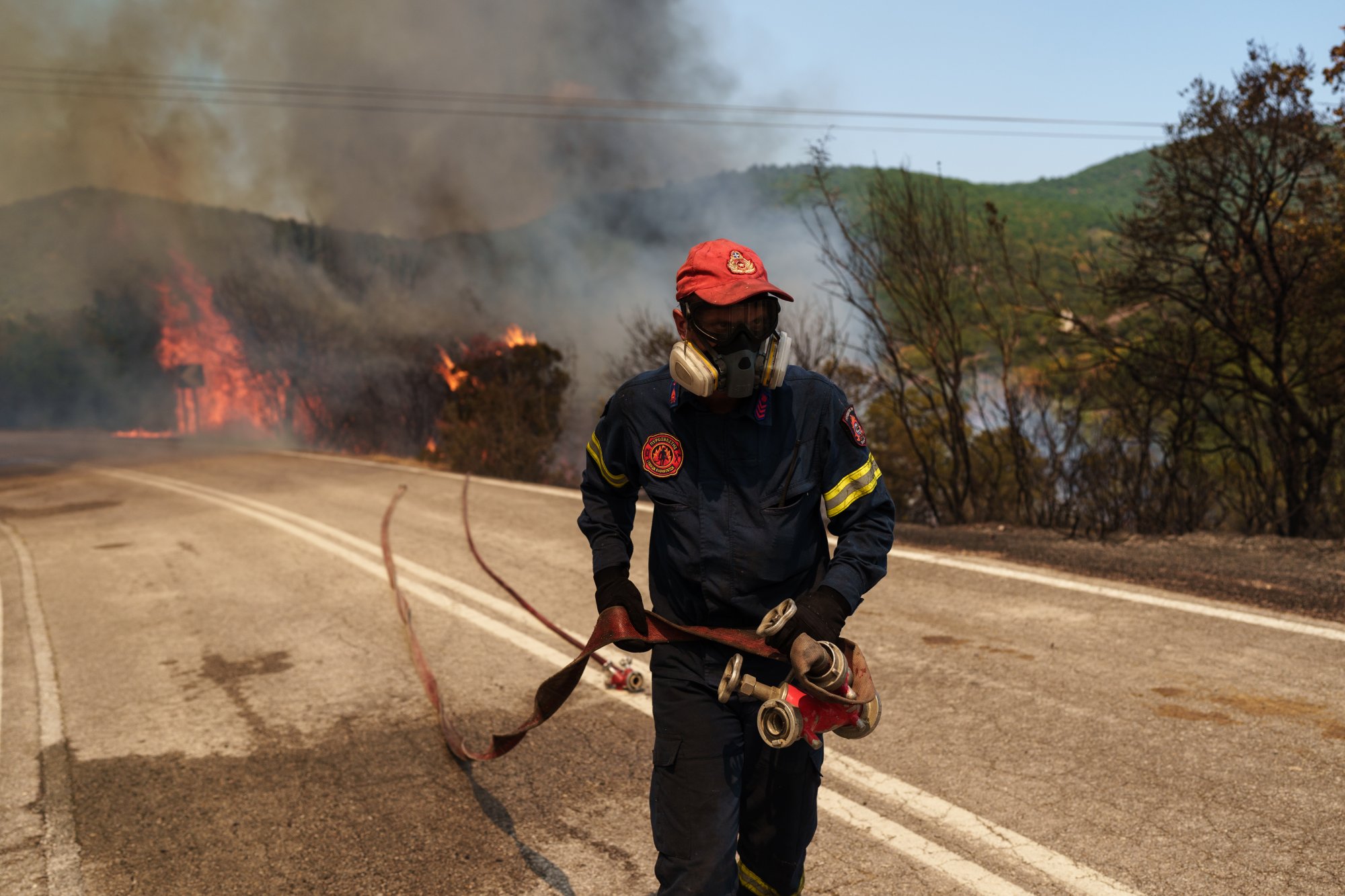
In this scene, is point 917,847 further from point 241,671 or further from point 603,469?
point 241,671

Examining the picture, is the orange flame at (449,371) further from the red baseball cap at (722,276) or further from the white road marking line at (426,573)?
the red baseball cap at (722,276)

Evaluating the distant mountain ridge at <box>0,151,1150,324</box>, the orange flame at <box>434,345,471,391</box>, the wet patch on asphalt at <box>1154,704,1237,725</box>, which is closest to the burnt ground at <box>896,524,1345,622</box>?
the wet patch on asphalt at <box>1154,704,1237,725</box>

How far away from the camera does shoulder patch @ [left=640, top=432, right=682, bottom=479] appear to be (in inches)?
93.1

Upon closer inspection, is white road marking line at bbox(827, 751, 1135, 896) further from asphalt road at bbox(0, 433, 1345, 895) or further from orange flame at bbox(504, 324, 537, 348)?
orange flame at bbox(504, 324, 537, 348)

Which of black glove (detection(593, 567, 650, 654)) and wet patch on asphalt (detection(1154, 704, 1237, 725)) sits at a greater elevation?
black glove (detection(593, 567, 650, 654))

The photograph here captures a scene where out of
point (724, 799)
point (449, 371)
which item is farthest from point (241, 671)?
point (449, 371)

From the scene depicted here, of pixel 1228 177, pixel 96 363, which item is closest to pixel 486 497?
pixel 1228 177

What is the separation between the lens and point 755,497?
231cm

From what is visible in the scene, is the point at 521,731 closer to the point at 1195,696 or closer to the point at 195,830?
the point at 195,830

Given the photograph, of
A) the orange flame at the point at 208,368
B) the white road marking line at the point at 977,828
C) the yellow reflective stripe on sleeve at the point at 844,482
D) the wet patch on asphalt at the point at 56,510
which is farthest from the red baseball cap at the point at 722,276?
the orange flame at the point at 208,368

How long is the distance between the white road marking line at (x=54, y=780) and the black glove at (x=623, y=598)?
235 centimetres

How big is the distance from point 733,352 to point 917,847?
1974 millimetres

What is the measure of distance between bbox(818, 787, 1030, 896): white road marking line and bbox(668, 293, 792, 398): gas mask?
179cm

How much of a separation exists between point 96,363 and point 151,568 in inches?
2004
